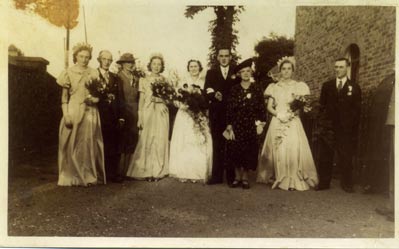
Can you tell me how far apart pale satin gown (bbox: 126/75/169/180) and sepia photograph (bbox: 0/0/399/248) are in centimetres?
2

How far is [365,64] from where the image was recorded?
5418mm

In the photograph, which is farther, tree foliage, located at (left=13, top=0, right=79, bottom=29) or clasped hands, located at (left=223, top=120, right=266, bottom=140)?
clasped hands, located at (left=223, top=120, right=266, bottom=140)

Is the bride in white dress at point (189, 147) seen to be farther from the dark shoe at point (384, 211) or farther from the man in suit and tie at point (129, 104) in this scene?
the dark shoe at point (384, 211)

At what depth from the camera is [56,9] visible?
5363mm

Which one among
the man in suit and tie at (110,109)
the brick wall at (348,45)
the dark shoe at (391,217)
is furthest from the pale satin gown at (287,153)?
the man in suit and tie at (110,109)

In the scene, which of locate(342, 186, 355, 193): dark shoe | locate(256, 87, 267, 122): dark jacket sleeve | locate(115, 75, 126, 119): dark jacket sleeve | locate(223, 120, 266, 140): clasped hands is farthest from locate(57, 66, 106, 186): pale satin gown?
locate(342, 186, 355, 193): dark shoe

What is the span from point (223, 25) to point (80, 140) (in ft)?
6.53

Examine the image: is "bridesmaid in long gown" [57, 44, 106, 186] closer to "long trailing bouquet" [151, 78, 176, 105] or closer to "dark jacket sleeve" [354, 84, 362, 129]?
"long trailing bouquet" [151, 78, 176, 105]

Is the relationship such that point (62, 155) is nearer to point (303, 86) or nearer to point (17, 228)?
point (17, 228)

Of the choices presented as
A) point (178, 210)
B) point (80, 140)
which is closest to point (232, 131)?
point (178, 210)

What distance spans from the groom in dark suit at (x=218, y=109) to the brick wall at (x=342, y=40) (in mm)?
781

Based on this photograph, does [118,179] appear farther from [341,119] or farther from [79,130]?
[341,119]

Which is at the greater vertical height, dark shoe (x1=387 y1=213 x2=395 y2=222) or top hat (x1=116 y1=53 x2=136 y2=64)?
top hat (x1=116 y1=53 x2=136 y2=64)

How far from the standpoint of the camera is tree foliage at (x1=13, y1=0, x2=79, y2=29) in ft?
17.5
